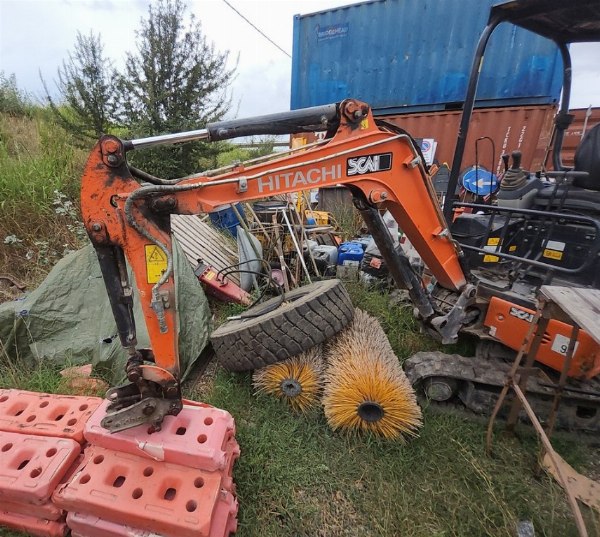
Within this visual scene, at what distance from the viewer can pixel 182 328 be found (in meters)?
2.98

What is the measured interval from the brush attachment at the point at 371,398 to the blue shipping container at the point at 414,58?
20.0 ft

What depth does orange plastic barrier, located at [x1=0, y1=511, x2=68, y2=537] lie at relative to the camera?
5.61 feet

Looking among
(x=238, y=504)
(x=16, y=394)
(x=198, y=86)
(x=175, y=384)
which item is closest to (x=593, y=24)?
(x=175, y=384)

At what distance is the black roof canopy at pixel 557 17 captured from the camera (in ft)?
7.23

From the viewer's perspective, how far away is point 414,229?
7.21 ft

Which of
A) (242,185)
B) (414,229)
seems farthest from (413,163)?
(242,185)

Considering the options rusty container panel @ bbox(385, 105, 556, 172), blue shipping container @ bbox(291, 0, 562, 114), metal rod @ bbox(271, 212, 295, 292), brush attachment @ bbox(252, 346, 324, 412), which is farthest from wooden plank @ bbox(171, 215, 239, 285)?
blue shipping container @ bbox(291, 0, 562, 114)

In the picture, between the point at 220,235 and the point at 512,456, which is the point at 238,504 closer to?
the point at 512,456

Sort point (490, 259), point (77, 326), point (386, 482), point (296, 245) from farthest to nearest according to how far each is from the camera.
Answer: point (296, 245) → point (77, 326) → point (490, 259) → point (386, 482)

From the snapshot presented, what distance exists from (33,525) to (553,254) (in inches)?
138

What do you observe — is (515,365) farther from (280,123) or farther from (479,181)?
(479,181)

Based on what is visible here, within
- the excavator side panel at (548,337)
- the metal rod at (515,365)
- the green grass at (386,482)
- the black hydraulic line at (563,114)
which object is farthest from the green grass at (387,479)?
the black hydraulic line at (563,114)

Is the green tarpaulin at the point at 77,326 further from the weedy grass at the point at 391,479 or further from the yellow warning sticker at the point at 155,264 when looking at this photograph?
the yellow warning sticker at the point at 155,264

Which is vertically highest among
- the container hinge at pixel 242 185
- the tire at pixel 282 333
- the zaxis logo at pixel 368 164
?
the zaxis logo at pixel 368 164
